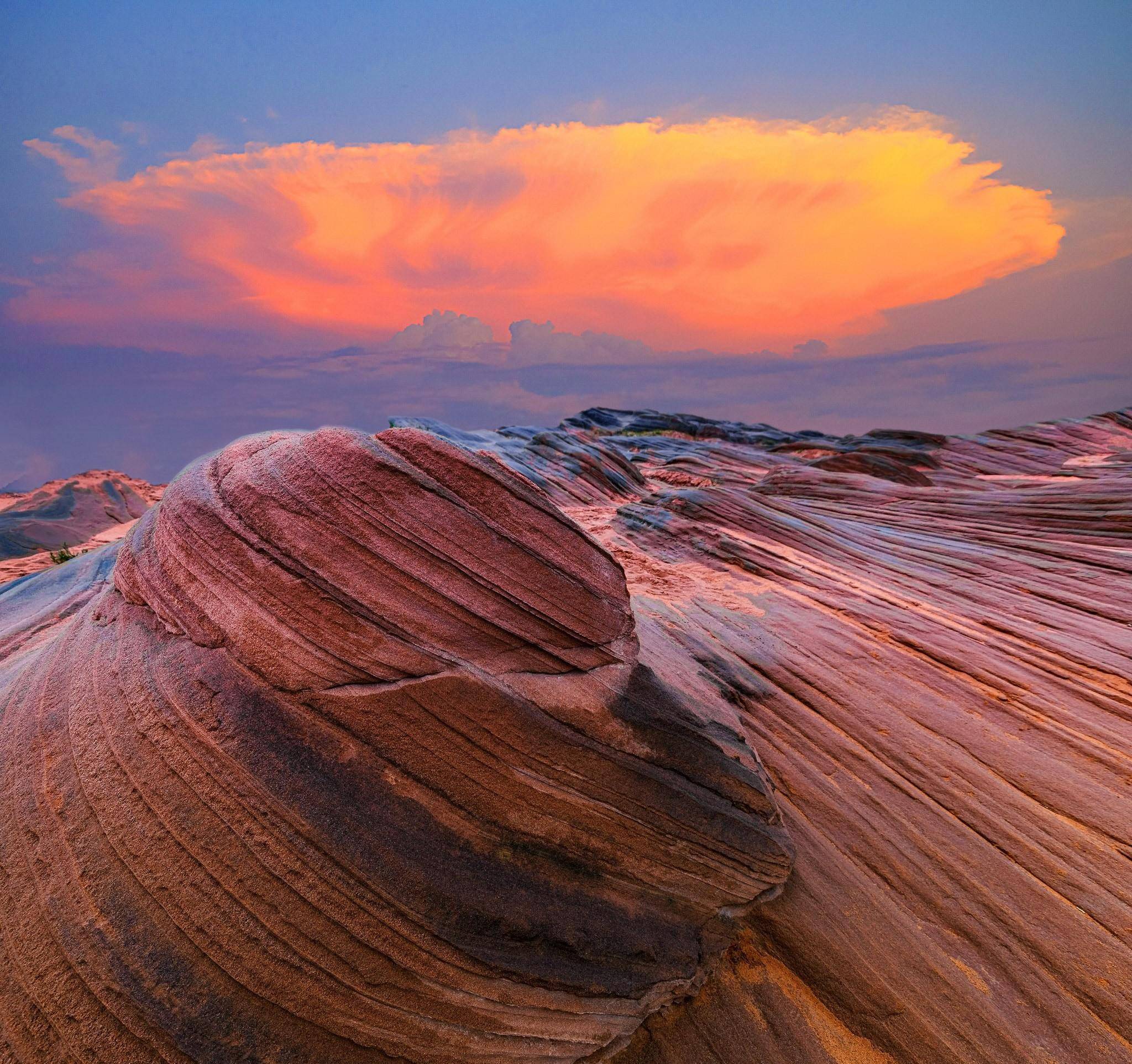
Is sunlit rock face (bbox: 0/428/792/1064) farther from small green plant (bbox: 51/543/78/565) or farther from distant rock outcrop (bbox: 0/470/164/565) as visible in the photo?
distant rock outcrop (bbox: 0/470/164/565)

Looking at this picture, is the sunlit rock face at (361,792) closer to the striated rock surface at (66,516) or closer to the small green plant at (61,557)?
the small green plant at (61,557)

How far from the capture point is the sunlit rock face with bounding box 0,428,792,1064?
3.33m

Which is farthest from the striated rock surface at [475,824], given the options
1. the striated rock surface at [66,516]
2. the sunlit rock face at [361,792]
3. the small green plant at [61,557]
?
the striated rock surface at [66,516]

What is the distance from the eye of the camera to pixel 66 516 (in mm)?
20969

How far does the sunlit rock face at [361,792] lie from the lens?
10.9 ft

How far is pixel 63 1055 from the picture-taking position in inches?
121

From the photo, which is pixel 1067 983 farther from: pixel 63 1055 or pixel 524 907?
pixel 63 1055

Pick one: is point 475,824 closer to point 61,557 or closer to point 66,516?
point 61,557

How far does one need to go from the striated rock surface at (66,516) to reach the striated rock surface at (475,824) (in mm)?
11780

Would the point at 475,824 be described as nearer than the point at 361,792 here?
No

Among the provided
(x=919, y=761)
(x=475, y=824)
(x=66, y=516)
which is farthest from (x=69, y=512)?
(x=919, y=761)

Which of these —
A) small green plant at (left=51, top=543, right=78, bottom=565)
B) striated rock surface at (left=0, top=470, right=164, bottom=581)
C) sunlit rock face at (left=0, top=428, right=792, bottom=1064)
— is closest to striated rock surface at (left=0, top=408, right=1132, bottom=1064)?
sunlit rock face at (left=0, top=428, right=792, bottom=1064)

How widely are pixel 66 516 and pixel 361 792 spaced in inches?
967

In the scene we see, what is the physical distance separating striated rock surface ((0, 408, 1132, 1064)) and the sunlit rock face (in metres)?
0.02
